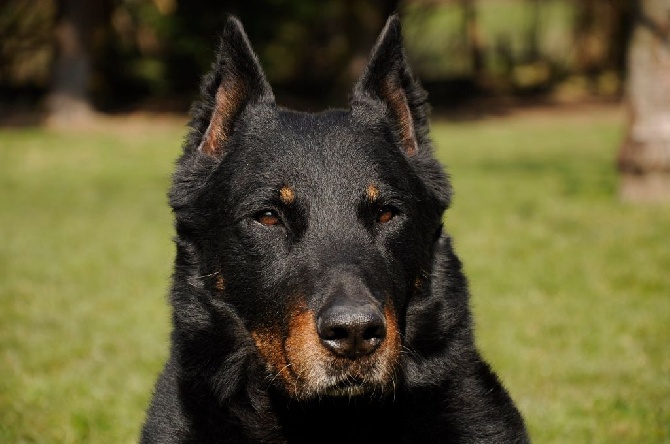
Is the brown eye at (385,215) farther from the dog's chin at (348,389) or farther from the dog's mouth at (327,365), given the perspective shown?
the dog's chin at (348,389)

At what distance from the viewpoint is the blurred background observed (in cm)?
681

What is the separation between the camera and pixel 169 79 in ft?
92.3

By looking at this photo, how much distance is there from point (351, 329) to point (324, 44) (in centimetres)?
2726

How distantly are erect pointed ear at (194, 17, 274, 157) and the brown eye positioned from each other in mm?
894

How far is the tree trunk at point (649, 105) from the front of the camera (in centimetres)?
1290

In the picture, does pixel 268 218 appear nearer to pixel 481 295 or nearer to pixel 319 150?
pixel 319 150

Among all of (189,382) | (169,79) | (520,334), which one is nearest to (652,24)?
(520,334)

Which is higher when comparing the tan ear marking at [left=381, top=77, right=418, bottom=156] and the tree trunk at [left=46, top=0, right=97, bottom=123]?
the tan ear marking at [left=381, top=77, right=418, bottom=156]

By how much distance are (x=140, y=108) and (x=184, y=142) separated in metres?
24.3

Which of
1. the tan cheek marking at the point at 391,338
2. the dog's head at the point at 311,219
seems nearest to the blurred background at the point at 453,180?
the dog's head at the point at 311,219

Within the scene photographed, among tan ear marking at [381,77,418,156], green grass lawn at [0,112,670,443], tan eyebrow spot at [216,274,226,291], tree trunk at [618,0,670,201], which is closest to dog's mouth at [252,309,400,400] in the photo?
tan eyebrow spot at [216,274,226,291]

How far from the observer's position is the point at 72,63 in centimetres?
2472

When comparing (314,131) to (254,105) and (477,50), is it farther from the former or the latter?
(477,50)

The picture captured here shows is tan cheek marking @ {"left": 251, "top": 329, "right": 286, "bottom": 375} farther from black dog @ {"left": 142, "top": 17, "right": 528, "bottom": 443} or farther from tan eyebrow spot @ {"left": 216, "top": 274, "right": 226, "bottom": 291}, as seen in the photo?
tan eyebrow spot @ {"left": 216, "top": 274, "right": 226, "bottom": 291}
